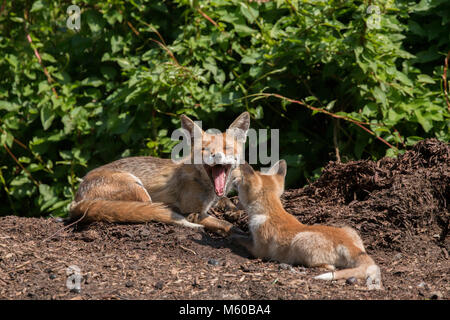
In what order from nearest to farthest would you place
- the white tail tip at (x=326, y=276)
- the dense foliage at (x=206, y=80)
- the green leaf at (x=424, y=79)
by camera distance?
1. the white tail tip at (x=326, y=276)
2. the dense foliage at (x=206, y=80)
3. the green leaf at (x=424, y=79)

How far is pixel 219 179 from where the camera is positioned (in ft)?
17.7

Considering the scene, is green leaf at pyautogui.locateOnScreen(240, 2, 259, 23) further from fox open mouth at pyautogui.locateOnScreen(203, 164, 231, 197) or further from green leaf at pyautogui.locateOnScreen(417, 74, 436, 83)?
fox open mouth at pyautogui.locateOnScreen(203, 164, 231, 197)

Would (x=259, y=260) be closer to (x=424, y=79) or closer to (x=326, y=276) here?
(x=326, y=276)

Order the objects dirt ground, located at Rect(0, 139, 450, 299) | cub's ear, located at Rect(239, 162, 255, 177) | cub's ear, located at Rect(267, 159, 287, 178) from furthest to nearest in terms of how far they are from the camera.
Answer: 1. cub's ear, located at Rect(267, 159, 287, 178)
2. cub's ear, located at Rect(239, 162, 255, 177)
3. dirt ground, located at Rect(0, 139, 450, 299)

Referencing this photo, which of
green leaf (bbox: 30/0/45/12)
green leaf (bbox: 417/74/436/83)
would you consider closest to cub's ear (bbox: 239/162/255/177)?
green leaf (bbox: 417/74/436/83)

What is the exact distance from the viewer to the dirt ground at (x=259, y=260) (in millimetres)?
3971

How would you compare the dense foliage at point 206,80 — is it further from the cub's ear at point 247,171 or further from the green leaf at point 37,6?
the cub's ear at point 247,171

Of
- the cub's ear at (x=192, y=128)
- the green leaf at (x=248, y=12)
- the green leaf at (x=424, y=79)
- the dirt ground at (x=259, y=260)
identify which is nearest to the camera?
the dirt ground at (x=259, y=260)

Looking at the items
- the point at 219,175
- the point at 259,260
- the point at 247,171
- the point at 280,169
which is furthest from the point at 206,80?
the point at 259,260

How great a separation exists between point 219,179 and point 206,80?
6.30 ft

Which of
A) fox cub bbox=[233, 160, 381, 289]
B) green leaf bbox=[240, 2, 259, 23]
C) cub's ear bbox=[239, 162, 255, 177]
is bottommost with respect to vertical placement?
fox cub bbox=[233, 160, 381, 289]

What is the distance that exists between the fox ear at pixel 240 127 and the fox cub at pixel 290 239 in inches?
29.3

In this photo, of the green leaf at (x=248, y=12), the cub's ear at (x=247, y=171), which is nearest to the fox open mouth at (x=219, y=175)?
the cub's ear at (x=247, y=171)

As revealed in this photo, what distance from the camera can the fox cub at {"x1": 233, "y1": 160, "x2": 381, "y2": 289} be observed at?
4.23m
